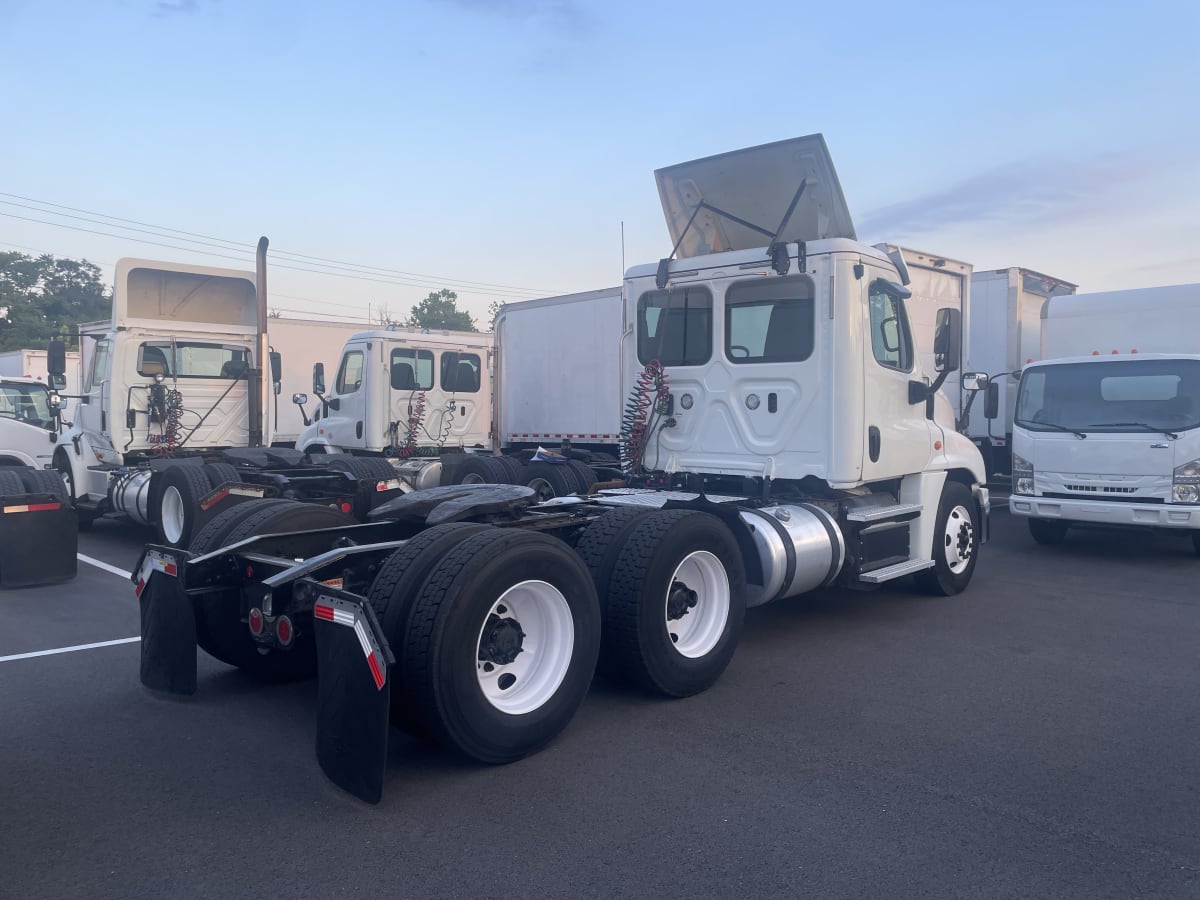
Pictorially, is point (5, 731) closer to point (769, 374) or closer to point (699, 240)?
point (769, 374)

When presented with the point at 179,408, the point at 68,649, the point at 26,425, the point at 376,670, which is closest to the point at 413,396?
the point at 179,408

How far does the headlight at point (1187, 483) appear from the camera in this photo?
9438 millimetres

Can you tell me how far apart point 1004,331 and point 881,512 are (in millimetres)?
7898

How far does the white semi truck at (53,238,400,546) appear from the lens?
404 inches

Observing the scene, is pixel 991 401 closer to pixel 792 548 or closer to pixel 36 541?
pixel 792 548

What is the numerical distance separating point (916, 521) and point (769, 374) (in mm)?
1896

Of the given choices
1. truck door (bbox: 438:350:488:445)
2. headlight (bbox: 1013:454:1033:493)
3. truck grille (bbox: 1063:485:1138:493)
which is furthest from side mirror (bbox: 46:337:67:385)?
truck grille (bbox: 1063:485:1138:493)

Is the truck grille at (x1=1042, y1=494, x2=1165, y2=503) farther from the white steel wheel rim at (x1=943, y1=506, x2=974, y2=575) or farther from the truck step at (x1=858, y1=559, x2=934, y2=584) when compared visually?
the truck step at (x1=858, y1=559, x2=934, y2=584)

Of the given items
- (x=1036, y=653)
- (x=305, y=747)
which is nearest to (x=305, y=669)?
(x=305, y=747)

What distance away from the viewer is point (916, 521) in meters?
7.71

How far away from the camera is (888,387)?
285 inches

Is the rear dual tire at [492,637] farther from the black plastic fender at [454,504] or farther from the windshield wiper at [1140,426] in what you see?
the windshield wiper at [1140,426]

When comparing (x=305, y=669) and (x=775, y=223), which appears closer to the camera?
(x=305, y=669)

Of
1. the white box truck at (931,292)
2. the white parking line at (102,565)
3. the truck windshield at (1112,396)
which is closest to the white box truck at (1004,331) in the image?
the truck windshield at (1112,396)
